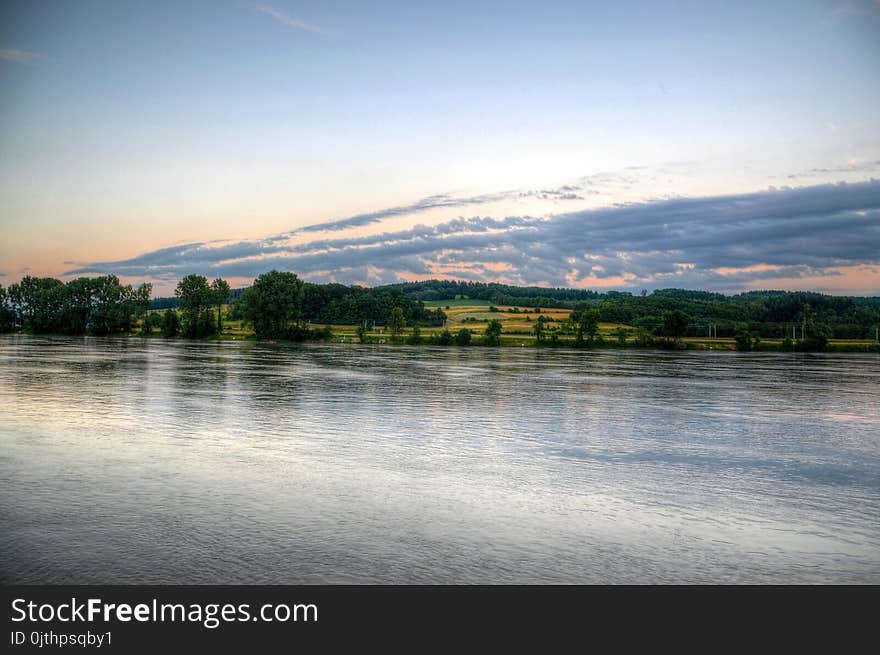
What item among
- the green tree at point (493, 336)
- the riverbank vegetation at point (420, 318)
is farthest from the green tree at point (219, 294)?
the green tree at point (493, 336)

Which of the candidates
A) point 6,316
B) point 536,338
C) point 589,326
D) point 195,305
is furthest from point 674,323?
point 6,316

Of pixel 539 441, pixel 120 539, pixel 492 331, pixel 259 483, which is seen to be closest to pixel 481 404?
pixel 539 441

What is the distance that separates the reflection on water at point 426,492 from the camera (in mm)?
8133

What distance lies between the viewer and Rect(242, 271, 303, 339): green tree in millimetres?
111750

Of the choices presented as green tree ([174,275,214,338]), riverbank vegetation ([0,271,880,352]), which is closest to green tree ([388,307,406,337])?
riverbank vegetation ([0,271,880,352])

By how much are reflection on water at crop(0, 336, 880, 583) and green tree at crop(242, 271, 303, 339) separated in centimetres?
8676

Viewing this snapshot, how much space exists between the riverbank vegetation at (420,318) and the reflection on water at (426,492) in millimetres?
87903

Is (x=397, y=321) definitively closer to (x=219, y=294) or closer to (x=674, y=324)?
(x=219, y=294)

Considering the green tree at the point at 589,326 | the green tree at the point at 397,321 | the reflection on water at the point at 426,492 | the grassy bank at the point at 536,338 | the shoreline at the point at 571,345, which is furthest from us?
the green tree at the point at 397,321

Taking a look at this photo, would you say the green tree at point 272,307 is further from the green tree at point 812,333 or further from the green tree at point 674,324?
the green tree at point 812,333

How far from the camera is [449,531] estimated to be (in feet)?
30.9

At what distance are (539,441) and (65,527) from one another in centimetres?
1152

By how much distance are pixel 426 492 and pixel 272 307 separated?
103 metres

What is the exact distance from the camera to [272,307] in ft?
365
